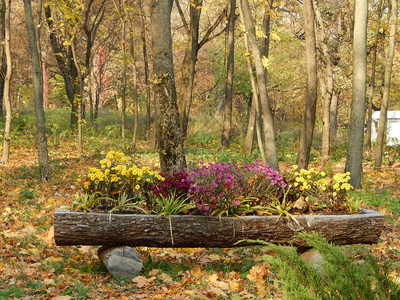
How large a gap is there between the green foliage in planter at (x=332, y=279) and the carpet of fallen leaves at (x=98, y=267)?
1721 mm

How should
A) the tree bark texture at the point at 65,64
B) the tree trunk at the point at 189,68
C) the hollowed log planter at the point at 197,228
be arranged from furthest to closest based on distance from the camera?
the tree bark texture at the point at 65,64
the tree trunk at the point at 189,68
the hollowed log planter at the point at 197,228

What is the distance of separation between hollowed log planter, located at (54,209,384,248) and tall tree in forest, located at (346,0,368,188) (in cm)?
490

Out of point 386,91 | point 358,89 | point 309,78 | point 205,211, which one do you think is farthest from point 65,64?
point 205,211

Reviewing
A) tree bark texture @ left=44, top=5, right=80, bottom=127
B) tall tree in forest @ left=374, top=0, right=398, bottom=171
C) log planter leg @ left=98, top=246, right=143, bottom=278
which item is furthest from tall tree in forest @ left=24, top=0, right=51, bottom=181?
tall tree in forest @ left=374, top=0, right=398, bottom=171

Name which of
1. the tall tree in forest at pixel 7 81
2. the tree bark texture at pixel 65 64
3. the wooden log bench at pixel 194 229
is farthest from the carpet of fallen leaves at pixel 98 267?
the tree bark texture at pixel 65 64

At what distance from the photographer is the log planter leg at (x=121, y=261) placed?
5102mm

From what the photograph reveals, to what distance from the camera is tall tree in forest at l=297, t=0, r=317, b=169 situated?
34.7ft

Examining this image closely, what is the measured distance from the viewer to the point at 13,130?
55.7ft

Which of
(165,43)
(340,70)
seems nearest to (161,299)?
(165,43)

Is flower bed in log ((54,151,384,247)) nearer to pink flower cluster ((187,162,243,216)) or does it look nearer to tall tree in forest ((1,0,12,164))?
pink flower cluster ((187,162,243,216))

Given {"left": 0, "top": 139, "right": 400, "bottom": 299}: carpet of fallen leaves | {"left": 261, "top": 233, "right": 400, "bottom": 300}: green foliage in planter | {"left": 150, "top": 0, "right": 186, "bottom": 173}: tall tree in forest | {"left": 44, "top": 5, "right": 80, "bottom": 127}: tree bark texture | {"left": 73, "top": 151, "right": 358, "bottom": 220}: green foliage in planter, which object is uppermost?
{"left": 44, "top": 5, "right": 80, "bottom": 127}: tree bark texture

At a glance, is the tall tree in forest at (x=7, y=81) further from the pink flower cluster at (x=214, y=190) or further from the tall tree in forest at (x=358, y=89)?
the tall tree in forest at (x=358, y=89)

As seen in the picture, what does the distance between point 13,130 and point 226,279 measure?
571 inches

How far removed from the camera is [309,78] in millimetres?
10812
